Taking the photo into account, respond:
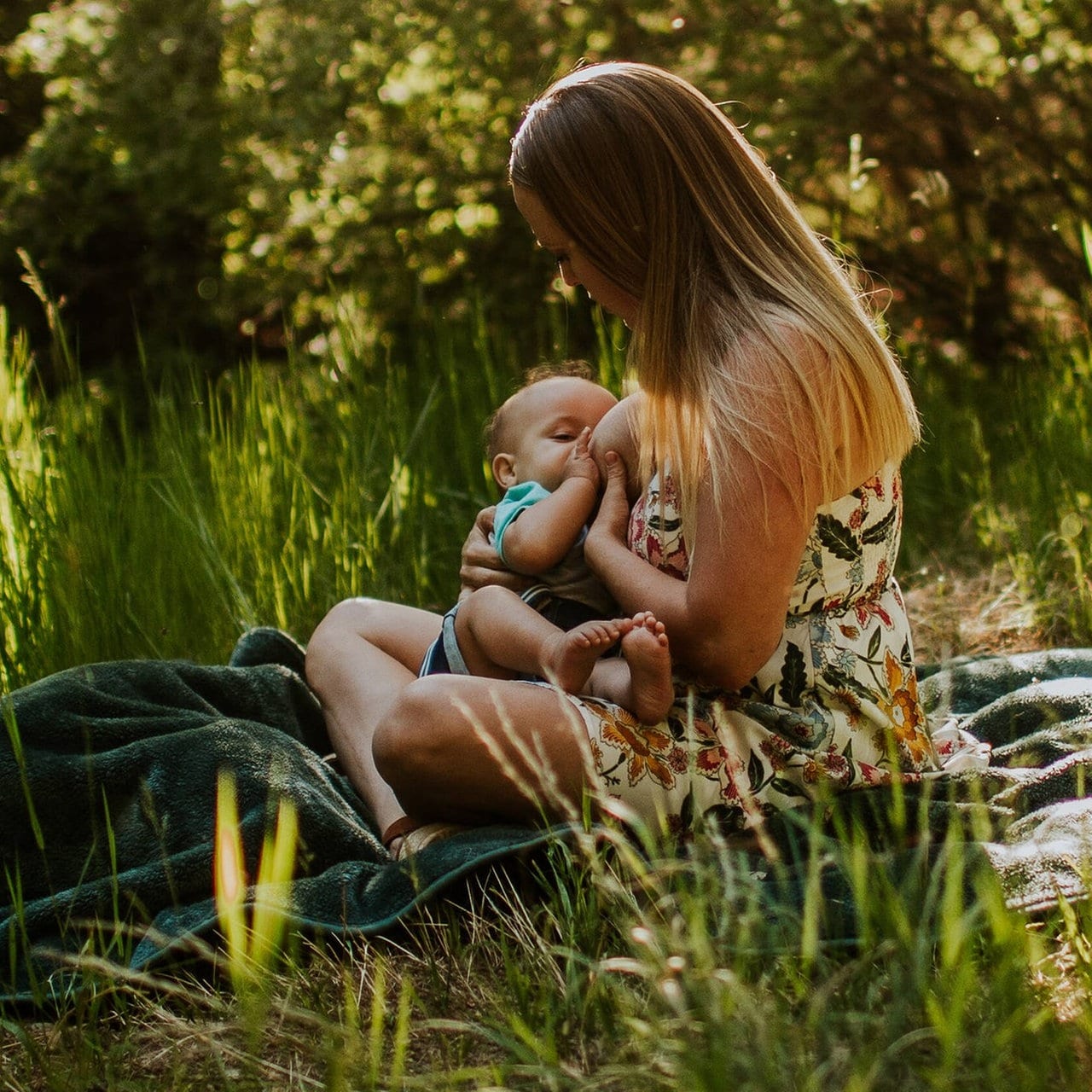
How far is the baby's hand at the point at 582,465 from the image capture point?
2303 mm

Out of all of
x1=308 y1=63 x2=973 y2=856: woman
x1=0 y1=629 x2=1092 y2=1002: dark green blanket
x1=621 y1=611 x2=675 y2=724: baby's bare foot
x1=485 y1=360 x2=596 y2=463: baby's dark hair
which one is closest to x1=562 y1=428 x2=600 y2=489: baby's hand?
x1=308 y1=63 x2=973 y2=856: woman

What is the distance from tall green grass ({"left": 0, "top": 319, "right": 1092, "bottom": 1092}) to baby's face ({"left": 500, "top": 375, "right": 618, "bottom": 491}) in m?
0.80

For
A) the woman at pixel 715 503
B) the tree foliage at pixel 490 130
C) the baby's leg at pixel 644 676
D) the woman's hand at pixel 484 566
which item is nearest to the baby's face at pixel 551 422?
the woman's hand at pixel 484 566

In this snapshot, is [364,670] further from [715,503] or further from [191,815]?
[715,503]

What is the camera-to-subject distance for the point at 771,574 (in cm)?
189

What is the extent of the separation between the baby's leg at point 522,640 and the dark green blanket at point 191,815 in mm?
254

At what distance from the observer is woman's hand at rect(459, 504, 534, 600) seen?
7.72ft

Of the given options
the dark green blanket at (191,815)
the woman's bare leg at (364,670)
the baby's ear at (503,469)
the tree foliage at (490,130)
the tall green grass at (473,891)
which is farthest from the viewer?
the tree foliage at (490,130)

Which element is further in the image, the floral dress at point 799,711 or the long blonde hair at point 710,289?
the floral dress at point 799,711

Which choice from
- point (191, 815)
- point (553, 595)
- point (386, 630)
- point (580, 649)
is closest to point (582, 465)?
point (553, 595)

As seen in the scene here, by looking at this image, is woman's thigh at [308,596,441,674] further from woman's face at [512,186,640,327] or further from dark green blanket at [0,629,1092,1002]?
woman's face at [512,186,640,327]

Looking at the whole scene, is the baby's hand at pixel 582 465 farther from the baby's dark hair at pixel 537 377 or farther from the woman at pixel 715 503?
the baby's dark hair at pixel 537 377

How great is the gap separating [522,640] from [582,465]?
372 mm

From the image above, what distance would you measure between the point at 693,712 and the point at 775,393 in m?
0.51
